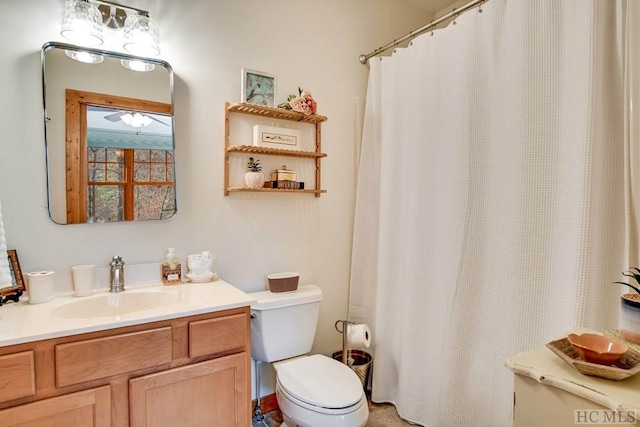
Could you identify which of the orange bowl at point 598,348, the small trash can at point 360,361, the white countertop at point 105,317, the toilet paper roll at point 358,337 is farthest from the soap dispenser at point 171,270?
the orange bowl at point 598,348

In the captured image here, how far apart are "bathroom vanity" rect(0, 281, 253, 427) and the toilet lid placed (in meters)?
0.24

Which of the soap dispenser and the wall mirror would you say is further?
the soap dispenser

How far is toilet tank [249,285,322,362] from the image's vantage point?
5.87 ft

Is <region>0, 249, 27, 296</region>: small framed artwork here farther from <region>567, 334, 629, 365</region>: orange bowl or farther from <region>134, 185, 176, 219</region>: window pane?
<region>567, 334, 629, 365</region>: orange bowl

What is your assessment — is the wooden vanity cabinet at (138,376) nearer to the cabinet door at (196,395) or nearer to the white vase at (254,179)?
the cabinet door at (196,395)

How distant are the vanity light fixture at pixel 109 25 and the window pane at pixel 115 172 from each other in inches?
20.2

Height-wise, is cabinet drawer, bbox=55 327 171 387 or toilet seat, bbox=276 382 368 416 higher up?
cabinet drawer, bbox=55 327 171 387

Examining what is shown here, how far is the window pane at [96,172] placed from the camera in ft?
5.19

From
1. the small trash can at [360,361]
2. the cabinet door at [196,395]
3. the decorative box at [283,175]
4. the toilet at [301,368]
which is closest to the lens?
the cabinet door at [196,395]

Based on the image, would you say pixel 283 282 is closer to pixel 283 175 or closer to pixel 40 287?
pixel 283 175

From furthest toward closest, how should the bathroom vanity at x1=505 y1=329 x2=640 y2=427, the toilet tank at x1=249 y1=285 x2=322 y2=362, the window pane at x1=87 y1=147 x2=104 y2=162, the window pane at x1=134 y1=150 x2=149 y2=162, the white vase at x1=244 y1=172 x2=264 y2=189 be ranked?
1. the white vase at x1=244 y1=172 x2=264 y2=189
2. the toilet tank at x1=249 y1=285 x2=322 y2=362
3. the window pane at x1=134 y1=150 x2=149 y2=162
4. the window pane at x1=87 y1=147 x2=104 y2=162
5. the bathroom vanity at x1=505 y1=329 x2=640 y2=427

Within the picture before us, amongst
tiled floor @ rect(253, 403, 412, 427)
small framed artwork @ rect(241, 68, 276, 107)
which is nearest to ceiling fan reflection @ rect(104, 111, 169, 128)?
small framed artwork @ rect(241, 68, 276, 107)

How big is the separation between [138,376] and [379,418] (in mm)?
1375

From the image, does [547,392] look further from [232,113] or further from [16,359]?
[232,113]
